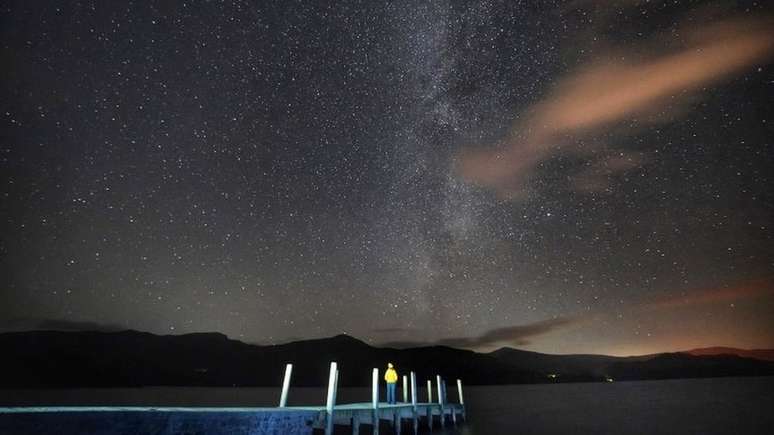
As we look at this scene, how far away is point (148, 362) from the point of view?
199625 mm

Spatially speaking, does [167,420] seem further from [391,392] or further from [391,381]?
[391,392]

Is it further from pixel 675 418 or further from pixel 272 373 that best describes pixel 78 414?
pixel 272 373

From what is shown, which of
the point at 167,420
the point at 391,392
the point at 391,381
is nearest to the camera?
the point at 167,420

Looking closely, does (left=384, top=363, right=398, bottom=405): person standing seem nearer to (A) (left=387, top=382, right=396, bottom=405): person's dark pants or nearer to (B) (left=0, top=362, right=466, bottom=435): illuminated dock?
(A) (left=387, top=382, right=396, bottom=405): person's dark pants

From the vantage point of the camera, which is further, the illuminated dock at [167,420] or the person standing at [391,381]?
the person standing at [391,381]

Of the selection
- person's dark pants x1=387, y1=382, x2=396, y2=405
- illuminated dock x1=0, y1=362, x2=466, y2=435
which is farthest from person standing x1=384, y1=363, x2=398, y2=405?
illuminated dock x1=0, y1=362, x2=466, y2=435

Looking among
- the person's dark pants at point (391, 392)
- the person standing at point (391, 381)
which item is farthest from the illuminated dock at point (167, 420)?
the person's dark pants at point (391, 392)

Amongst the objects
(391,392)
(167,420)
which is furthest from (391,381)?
(167,420)

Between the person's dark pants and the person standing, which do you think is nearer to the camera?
the person standing

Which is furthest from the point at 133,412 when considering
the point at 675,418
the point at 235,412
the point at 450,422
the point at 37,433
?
the point at 675,418

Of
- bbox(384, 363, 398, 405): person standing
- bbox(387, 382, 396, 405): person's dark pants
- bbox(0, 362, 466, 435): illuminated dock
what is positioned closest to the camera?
bbox(0, 362, 466, 435): illuminated dock

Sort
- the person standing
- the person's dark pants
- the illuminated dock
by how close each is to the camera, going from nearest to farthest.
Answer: the illuminated dock
the person standing
the person's dark pants

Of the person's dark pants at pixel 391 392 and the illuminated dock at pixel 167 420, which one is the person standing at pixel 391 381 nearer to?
the person's dark pants at pixel 391 392

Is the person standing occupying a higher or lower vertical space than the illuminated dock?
higher
